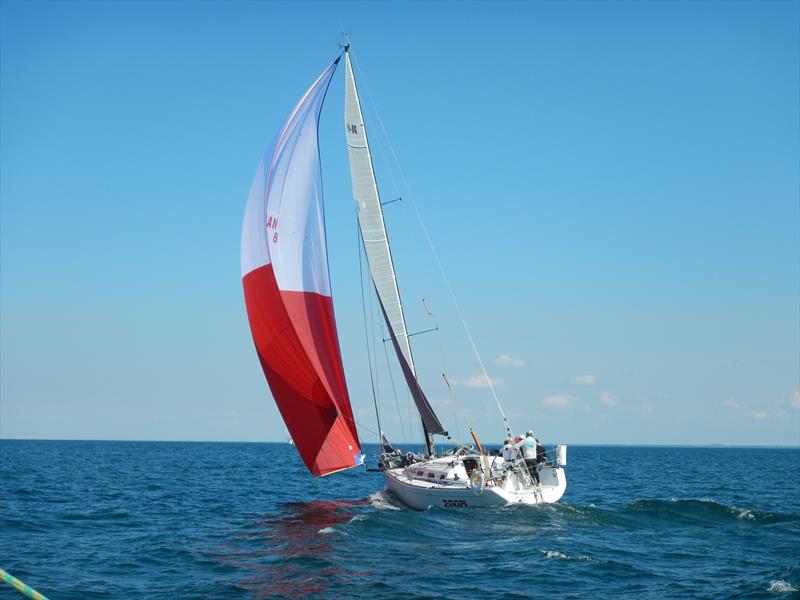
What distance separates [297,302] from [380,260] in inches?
114

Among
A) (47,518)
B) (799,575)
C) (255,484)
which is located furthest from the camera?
(255,484)

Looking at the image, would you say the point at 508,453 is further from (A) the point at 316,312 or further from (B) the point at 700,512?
(A) the point at 316,312

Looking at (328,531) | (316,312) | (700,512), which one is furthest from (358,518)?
(700,512)

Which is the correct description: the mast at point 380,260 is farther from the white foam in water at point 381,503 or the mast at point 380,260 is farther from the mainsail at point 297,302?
the white foam in water at point 381,503

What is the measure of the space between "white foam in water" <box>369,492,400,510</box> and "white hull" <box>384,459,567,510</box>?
1.65 ft

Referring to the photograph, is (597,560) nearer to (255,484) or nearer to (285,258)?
(285,258)

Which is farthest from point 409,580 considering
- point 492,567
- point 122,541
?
point 122,541

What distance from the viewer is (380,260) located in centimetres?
2375

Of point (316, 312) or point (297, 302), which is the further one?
point (316, 312)

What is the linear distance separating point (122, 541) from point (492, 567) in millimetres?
9189

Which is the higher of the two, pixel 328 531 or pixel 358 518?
pixel 358 518

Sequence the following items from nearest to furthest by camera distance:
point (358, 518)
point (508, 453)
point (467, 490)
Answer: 1. point (467, 490)
2. point (358, 518)
3. point (508, 453)

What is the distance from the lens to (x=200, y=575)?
14.8m

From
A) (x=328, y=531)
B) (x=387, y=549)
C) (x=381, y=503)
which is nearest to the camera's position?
(x=387, y=549)
